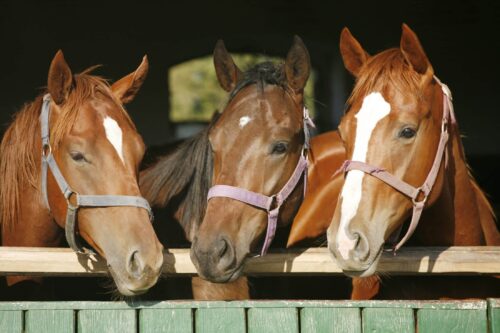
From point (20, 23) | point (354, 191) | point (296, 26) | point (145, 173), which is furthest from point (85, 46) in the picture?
point (354, 191)

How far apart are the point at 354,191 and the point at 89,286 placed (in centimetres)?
151

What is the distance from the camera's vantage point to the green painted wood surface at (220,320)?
2309 millimetres

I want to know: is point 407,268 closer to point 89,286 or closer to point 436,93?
point 436,93

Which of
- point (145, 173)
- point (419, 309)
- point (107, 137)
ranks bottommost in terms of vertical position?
point (419, 309)

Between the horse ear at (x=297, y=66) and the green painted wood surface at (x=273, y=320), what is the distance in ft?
3.57

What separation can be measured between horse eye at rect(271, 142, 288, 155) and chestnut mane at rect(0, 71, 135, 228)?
0.57 m

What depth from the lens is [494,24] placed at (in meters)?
7.60

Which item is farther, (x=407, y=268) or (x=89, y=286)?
(x=89, y=286)

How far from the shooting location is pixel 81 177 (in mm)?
2631

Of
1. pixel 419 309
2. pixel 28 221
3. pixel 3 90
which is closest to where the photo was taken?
pixel 419 309

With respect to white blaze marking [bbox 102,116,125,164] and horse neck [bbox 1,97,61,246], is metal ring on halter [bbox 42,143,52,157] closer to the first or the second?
horse neck [bbox 1,97,61,246]

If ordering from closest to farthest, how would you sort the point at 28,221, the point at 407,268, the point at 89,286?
the point at 407,268, the point at 28,221, the point at 89,286

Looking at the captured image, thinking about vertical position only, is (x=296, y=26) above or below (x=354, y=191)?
above

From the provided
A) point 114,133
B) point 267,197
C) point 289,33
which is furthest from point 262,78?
point 289,33
